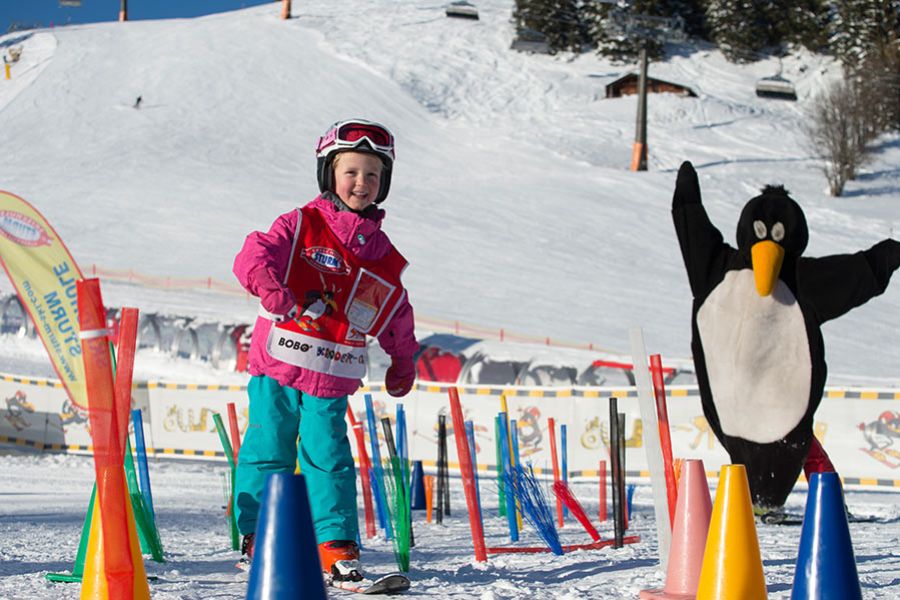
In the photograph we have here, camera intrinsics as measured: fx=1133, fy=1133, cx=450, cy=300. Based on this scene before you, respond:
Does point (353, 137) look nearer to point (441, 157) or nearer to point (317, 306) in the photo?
point (317, 306)

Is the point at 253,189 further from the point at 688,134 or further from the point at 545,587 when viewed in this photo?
the point at 545,587

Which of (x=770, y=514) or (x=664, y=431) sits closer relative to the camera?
(x=664, y=431)

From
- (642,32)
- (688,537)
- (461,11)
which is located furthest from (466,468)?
(461,11)

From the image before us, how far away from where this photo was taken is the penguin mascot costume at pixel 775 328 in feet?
20.2

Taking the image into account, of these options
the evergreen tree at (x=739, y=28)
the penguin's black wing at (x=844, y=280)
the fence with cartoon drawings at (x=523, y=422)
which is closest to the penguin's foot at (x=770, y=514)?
the penguin's black wing at (x=844, y=280)

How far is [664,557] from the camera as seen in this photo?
3.64 metres

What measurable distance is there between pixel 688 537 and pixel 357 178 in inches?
Result: 70.2

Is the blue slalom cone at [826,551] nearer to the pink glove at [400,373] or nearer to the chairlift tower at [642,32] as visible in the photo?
the pink glove at [400,373]

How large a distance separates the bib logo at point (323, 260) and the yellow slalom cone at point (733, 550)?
1760 mm

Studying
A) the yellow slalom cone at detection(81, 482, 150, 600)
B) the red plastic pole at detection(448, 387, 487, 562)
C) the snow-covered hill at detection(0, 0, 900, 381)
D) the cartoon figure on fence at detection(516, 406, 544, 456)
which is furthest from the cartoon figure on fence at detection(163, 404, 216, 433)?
the yellow slalom cone at detection(81, 482, 150, 600)

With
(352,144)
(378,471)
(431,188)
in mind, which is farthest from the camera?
(431,188)

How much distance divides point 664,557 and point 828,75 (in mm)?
52584

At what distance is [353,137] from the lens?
13.5ft

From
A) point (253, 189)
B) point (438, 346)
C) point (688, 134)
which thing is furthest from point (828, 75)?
point (438, 346)
